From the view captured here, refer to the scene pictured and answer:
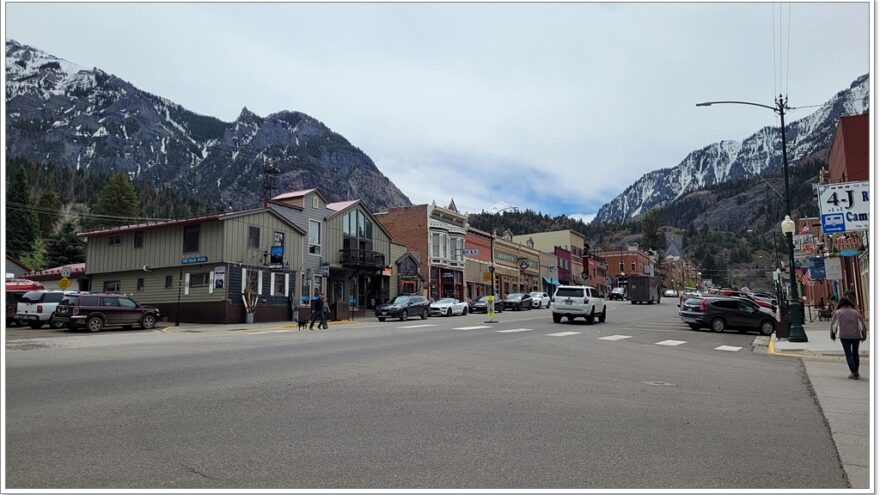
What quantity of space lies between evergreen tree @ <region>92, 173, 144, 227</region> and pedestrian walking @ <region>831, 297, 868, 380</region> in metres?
107

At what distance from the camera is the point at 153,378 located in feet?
33.2

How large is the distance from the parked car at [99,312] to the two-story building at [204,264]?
4.74 m

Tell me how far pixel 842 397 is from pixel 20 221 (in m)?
101

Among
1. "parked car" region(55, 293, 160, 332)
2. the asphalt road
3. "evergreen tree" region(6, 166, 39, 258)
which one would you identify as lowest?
the asphalt road

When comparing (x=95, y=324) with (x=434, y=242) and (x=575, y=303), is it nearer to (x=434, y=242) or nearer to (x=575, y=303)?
(x=575, y=303)

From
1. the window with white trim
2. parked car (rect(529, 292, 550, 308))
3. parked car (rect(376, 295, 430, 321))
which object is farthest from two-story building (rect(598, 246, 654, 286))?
parked car (rect(376, 295, 430, 321))

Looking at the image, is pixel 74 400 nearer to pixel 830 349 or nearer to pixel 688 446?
pixel 688 446

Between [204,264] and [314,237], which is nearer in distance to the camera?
[204,264]

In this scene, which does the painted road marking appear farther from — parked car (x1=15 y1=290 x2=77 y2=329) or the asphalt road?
parked car (x1=15 y1=290 x2=77 y2=329)

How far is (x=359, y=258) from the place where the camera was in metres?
44.2

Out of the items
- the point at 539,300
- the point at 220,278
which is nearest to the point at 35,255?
the point at 220,278

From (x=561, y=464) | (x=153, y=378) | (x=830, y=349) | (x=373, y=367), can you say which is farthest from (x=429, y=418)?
(x=830, y=349)

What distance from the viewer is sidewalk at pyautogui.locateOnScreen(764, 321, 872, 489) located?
6023 mm

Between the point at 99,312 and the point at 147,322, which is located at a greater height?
the point at 99,312
